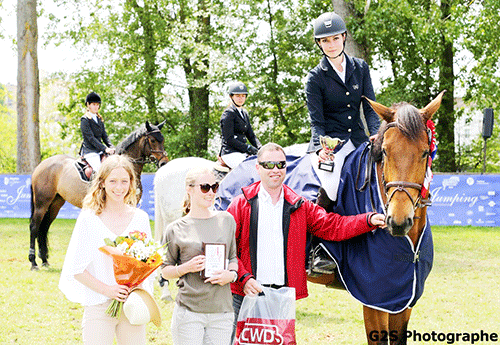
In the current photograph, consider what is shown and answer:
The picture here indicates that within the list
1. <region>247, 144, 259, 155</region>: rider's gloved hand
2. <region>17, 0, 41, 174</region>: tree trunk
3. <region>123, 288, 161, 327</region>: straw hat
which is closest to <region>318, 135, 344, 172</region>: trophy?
<region>123, 288, 161, 327</region>: straw hat

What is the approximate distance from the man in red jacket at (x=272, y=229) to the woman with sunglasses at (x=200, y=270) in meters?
0.23

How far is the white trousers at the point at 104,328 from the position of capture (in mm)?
2975

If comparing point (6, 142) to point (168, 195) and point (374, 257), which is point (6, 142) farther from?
point (374, 257)

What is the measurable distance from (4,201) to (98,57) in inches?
352

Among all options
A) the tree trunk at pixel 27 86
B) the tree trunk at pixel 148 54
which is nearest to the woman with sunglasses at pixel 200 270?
the tree trunk at pixel 27 86

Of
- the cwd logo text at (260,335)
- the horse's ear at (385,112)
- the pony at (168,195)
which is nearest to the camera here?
the cwd logo text at (260,335)

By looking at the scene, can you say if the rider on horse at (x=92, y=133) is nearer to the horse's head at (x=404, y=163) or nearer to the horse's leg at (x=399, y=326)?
the horse's leg at (x=399, y=326)

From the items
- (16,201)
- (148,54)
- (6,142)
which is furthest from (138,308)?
(6,142)

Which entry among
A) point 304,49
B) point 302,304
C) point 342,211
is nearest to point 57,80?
point 304,49

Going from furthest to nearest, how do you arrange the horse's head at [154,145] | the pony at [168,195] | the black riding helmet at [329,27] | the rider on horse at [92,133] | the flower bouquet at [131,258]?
the rider on horse at [92,133], the horse's head at [154,145], the pony at [168,195], the black riding helmet at [329,27], the flower bouquet at [131,258]

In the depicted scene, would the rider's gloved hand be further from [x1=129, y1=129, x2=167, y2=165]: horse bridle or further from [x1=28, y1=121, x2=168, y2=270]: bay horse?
[x1=28, y1=121, x2=168, y2=270]: bay horse

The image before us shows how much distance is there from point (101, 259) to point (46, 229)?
7.11 metres

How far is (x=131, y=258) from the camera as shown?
9.36 feet

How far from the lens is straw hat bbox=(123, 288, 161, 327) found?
2875mm
